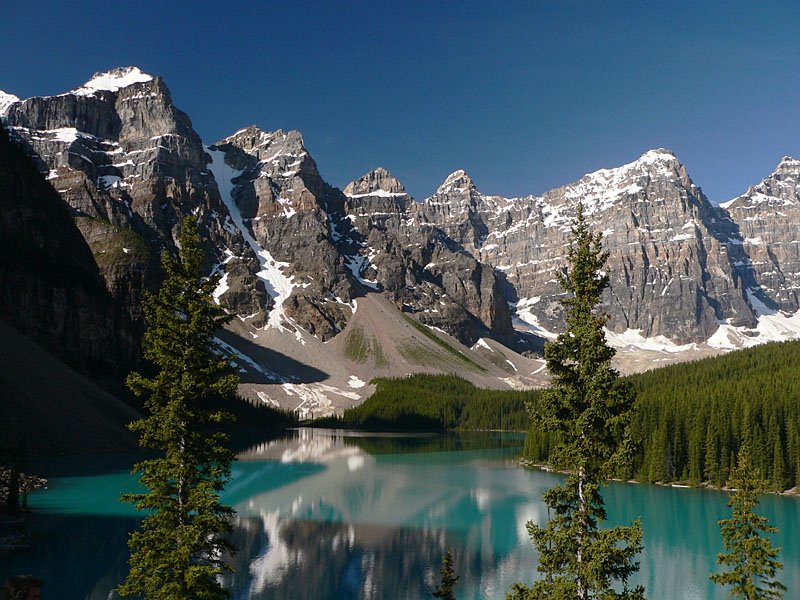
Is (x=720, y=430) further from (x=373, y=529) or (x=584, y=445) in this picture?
(x=584, y=445)

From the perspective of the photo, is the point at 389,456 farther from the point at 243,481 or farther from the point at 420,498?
the point at 420,498

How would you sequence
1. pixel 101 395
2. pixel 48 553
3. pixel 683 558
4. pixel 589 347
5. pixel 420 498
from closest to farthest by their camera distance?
pixel 589 347, pixel 48 553, pixel 683 558, pixel 420 498, pixel 101 395

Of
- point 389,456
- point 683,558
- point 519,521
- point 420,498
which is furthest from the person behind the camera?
point 389,456

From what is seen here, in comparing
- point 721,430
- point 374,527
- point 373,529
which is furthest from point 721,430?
point 373,529

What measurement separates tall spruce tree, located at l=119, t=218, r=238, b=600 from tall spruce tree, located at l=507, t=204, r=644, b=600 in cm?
971

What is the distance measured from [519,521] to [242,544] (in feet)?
86.4

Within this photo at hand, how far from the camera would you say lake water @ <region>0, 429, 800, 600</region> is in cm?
4147

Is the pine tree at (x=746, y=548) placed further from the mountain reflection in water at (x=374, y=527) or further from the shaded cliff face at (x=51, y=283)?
the shaded cliff face at (x=51, y=283)

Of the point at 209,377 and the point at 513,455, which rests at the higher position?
the point at 209,377

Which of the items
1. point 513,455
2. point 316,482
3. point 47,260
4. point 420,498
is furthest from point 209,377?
point 47,260

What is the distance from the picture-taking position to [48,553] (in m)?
45.4

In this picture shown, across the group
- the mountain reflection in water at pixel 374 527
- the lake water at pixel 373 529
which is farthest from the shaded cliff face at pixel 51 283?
the mountain reflection in water at pixel 374 527

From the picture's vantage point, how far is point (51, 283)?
139 m

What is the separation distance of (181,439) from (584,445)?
12449 millimetres
